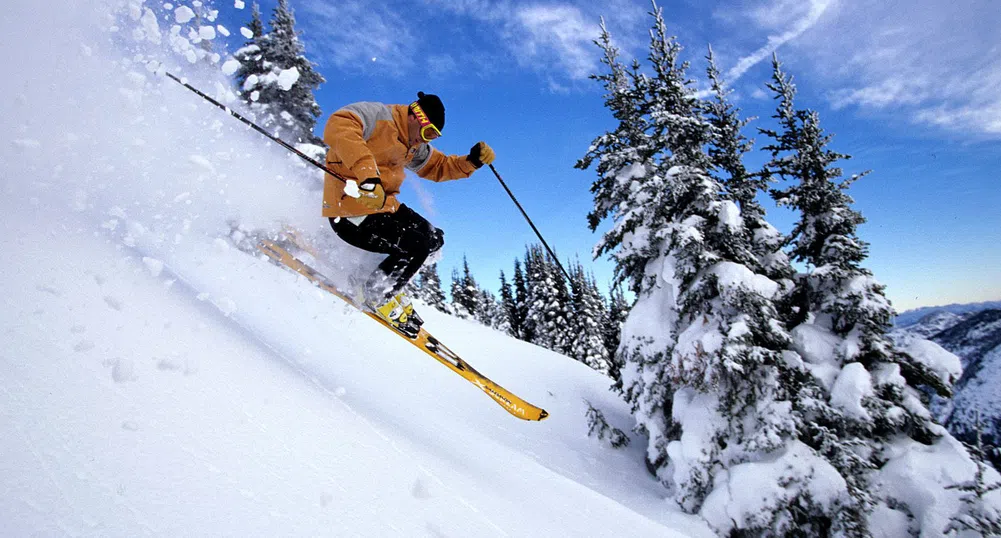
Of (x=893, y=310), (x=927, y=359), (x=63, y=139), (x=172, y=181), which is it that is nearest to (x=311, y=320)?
(x=172, y=181)

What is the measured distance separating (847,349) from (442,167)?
9.98m

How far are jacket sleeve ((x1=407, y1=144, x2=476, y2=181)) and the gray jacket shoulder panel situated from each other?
1179mm

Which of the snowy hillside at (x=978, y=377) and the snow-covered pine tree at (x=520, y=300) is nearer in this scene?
the snowy hillside at (x=978, y=377)

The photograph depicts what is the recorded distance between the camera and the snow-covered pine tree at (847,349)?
350 inches

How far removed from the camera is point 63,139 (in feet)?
15.7

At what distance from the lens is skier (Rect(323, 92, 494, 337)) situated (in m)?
4.75

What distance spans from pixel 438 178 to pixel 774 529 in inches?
359

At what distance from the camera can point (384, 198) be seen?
499 centimetres

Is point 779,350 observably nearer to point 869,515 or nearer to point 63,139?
point 869,515

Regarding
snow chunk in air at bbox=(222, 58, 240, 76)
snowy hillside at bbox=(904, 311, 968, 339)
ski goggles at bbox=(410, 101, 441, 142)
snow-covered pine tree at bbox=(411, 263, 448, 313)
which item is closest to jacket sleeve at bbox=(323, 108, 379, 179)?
ski goggles at bbox=(410, 101, 441, 142)

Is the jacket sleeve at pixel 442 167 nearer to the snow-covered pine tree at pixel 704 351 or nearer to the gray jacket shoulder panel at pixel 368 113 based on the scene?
the gray jacket shoulder panel at pixel 368 113

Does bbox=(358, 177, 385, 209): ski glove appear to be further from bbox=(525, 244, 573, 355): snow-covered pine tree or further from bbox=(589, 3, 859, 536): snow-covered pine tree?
bbox=(525, 244, 573, 355): snow-covered pine tree

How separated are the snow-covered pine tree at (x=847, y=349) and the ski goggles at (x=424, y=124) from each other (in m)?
9.46

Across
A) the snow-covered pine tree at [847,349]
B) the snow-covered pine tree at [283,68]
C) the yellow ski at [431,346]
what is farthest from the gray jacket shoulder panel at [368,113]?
the snow-covered pine tree at [283,68]
